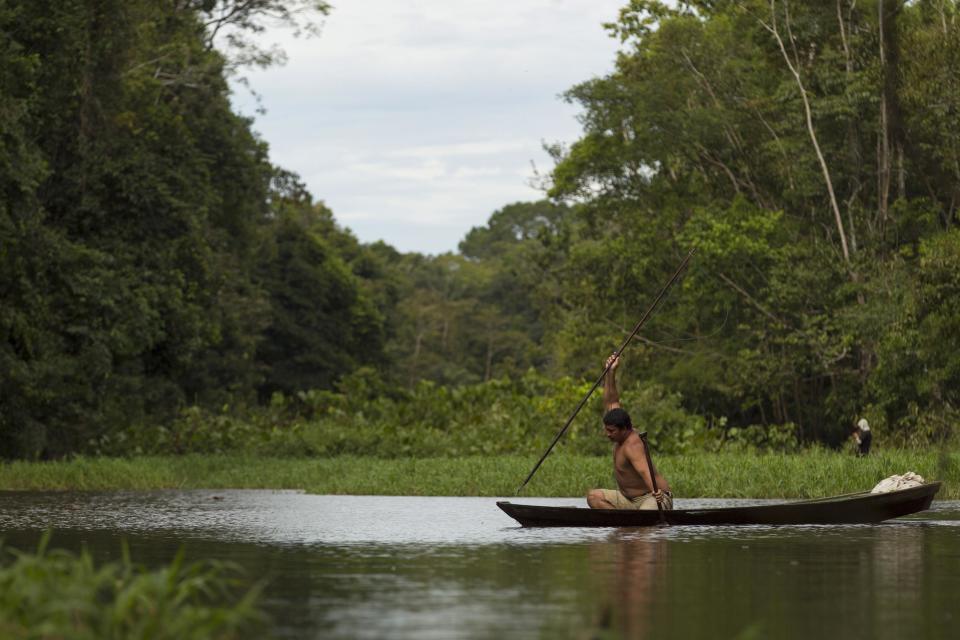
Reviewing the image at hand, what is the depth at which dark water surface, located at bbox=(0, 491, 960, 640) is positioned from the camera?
29.6 ft

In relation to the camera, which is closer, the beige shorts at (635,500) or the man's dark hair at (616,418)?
the man's dark hair at (616,418)

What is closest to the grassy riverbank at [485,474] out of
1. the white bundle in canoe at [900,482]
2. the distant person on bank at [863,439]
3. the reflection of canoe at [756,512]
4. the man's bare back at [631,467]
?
the distant person on bank at [863,439]

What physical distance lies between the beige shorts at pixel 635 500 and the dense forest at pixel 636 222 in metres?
13.5

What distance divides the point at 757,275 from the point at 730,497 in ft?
62.7

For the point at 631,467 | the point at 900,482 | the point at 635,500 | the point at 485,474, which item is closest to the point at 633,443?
the point at 631,467

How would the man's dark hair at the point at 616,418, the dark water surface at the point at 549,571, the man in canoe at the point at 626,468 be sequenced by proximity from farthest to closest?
the man in canoe at the point at 626,468 < the man's dark hair at the point at 616,418 < the dark water surface at the point at 549,571

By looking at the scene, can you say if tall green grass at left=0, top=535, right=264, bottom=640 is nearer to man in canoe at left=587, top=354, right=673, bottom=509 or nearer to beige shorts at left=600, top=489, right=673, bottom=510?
man in canoe at left=587, top=354, right=673, bottom=509

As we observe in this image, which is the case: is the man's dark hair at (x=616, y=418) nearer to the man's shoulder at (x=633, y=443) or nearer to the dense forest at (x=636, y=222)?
the man's shoulder at (x=633, y=443)

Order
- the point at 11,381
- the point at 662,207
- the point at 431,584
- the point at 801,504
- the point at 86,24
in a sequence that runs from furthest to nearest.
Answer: the point at 662,207 < the point at 86,24 < the point at 11,381 < the point at 801,504 < the point at 431,584

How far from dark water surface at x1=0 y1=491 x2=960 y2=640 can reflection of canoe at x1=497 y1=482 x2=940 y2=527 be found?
16cm

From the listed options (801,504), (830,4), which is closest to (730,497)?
(801,504)

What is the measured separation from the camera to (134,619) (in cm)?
826

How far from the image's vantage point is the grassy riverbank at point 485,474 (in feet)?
79.3

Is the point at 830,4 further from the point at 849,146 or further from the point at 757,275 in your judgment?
the point at 757,275
